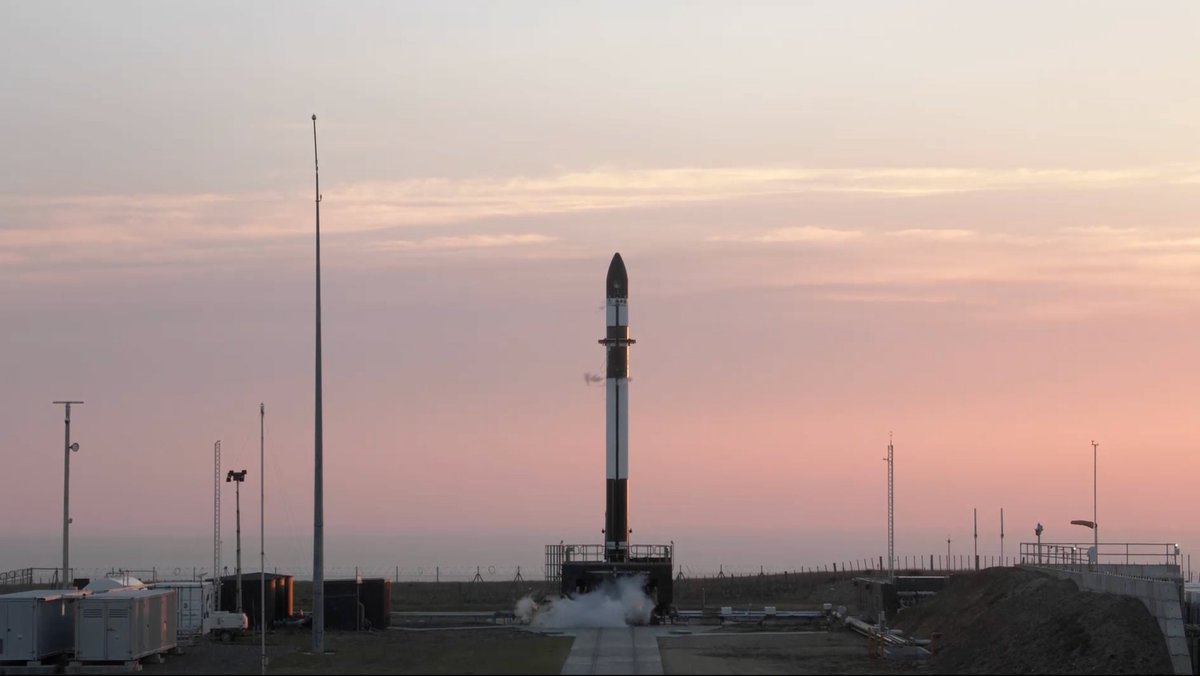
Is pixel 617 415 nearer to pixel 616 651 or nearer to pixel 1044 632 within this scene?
pixel 616 651

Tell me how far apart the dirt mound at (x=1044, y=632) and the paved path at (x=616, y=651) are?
912 cm

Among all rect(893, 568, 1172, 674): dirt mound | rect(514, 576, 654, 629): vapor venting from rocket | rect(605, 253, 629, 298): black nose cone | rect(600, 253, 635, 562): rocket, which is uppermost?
rect(605, 253, 629, 298): black nose cone

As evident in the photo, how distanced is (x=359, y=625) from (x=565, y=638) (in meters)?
11.0

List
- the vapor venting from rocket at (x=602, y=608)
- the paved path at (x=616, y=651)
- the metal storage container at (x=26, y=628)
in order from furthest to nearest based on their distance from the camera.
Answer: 1. the vapor venting from rocket at (x=602, y=608)
2. the metal storage container at (x=26, y=628)
3. the paved path at (x=616, y=651)

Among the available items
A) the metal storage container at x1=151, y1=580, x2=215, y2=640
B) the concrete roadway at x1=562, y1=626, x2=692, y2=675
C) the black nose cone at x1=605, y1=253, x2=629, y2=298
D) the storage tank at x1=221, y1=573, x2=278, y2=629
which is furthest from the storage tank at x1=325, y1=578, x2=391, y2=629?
the black nose cone at x1=605, y1=253, x2=629, y2=298

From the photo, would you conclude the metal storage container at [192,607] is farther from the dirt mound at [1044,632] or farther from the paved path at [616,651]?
the dirt mound at [1044,632]

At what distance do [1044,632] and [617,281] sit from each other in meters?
30.4

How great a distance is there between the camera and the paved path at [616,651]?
45719 mm

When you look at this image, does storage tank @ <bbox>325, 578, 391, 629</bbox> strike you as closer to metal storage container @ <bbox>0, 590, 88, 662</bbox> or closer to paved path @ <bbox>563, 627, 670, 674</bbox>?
paved path @ <bbox>563, 627, 670, 674</bbox>

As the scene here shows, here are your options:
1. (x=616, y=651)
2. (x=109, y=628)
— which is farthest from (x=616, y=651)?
(x=109, y=628)

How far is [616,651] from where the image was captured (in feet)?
173

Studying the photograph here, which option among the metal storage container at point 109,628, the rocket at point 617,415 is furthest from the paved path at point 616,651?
the metal storage container at point 109,628

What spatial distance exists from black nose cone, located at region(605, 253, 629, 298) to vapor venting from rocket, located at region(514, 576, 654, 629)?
12.9 meters

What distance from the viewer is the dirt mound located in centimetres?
4319
